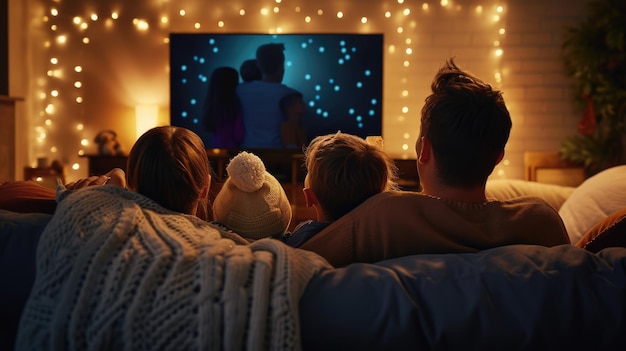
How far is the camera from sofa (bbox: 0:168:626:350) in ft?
2.92

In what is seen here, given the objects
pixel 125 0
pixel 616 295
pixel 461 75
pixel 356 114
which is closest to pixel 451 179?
pixel 461 75

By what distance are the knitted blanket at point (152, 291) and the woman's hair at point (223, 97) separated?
4.04 meters

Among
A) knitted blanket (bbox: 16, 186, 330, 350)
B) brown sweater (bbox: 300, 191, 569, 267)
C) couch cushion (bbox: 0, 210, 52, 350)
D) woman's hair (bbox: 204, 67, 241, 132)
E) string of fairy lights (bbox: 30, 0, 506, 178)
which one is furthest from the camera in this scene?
string of fairy lights (bbox: 30, 0, 506, 178)

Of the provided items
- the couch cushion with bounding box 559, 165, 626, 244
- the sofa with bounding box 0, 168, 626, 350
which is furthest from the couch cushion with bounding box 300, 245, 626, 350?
the couch cushion with bounding box 559, 165, 626, 244

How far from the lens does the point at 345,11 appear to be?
17.5 feet

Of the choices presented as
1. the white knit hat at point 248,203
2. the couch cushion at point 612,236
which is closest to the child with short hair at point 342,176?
the white knit hat at point 248,203

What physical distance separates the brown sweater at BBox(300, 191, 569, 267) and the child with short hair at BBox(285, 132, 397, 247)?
0.22 m

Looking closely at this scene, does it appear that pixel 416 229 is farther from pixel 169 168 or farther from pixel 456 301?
pixel 169 168

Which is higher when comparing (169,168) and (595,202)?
(169,168)

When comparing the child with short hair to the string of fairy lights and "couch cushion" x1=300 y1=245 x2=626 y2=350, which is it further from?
the string of fairy lights

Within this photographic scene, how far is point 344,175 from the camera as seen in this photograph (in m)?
1.45

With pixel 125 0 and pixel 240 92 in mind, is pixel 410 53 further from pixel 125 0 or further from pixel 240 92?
pixel 125 0

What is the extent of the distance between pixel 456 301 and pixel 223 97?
424 cm

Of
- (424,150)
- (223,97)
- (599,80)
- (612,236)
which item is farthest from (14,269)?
(599,80)
